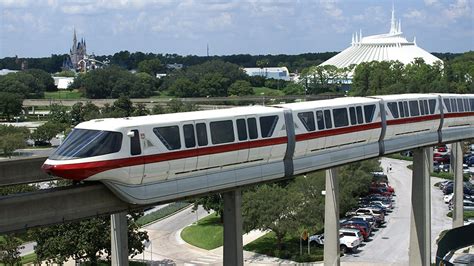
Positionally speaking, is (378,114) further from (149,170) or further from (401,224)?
(401,224)

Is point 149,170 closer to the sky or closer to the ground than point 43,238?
closer to the sky

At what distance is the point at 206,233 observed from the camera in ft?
163

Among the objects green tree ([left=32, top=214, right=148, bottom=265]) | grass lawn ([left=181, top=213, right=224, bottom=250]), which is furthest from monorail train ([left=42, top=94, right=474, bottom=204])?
grass lawn ([left=181, top=213, right=224, bottom=250])

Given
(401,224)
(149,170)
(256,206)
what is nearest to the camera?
(149,170)

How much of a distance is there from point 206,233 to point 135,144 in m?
31.0

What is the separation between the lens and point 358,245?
146 feet

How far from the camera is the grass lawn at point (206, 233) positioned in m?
47.2

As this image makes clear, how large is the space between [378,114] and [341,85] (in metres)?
127

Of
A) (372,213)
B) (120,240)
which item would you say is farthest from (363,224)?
(120,240)

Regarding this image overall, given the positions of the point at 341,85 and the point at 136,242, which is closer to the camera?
the point at 136,242

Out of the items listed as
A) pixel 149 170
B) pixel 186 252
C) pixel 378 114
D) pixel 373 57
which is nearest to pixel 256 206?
pixel 186 252

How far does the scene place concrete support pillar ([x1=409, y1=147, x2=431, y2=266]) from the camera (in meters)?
34.3

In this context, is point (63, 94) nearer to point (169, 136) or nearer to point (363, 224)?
point (363, 224)

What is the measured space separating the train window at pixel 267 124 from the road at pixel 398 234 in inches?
759
